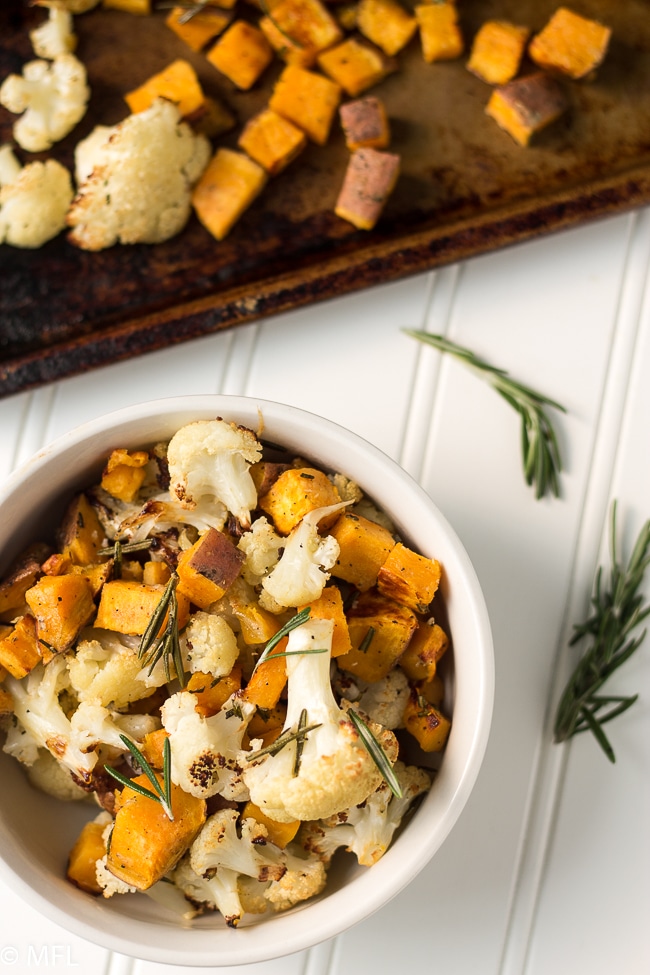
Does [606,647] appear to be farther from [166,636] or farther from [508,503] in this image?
[166,636]

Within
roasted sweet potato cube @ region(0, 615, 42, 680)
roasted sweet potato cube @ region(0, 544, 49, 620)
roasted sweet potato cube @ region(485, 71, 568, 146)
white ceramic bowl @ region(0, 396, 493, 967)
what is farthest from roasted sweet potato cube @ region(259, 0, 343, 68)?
roasted sweet potato cube @ region(0, 615, 42, 680)

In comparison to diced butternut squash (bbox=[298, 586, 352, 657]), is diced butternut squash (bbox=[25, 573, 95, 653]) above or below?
below

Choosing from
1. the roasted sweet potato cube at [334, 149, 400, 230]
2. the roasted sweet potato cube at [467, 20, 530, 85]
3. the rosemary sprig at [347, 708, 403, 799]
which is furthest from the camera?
the roasted sweet potato cube at [467, 20, 530, 85]

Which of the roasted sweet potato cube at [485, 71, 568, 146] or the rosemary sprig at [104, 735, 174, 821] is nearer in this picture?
the rosemary sprig at [104, 735, 174, 821]

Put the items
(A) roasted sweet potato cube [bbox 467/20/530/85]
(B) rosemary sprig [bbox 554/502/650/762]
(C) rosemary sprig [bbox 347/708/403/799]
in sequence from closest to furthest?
1. (C) rosemary sprig [bbox 347/708/403/799]
2. (B) rosemary sprig [bbox 554/502/650/762]
3. (A) roasted sweet potato cube [bbox 467/20/530/85]

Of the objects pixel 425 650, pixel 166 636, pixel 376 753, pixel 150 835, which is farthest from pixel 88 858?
pixel 425 650

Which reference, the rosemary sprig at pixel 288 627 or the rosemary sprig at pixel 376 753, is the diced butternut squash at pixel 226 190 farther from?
the rosemary sprig at pixel 376 753

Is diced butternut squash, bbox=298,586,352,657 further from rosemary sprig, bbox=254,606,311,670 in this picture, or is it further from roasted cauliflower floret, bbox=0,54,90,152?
roasted cauliflower floret, bbox=0,54,90,152
